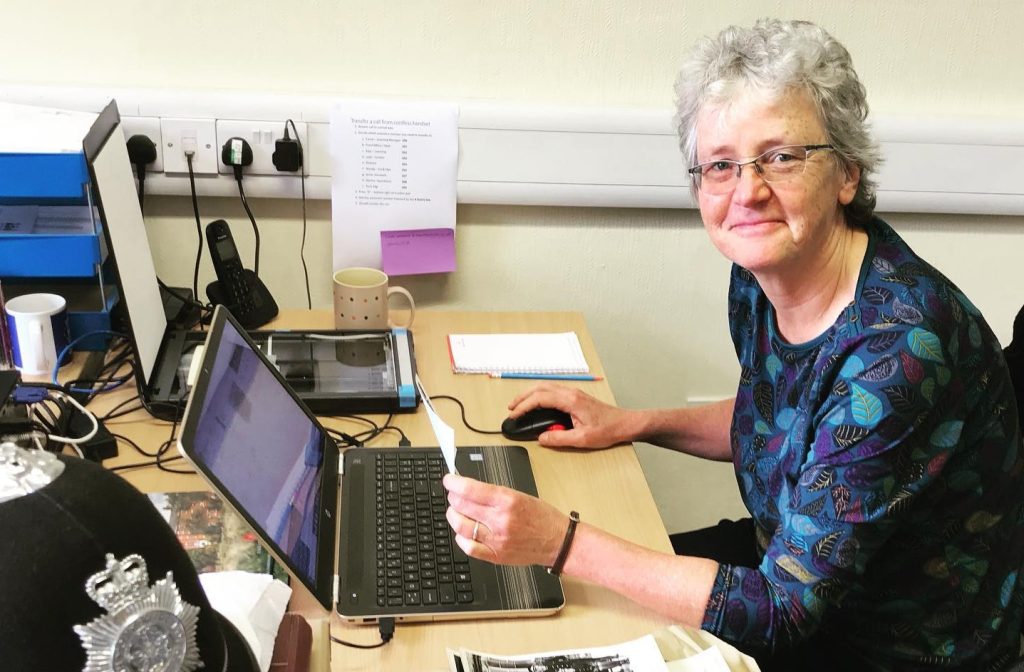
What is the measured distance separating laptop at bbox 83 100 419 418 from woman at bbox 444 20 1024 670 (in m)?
0.40

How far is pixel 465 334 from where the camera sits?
1.60 meters

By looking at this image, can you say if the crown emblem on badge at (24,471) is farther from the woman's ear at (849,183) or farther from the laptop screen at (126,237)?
the woman's ear at (849,183)

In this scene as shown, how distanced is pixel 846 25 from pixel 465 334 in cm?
91

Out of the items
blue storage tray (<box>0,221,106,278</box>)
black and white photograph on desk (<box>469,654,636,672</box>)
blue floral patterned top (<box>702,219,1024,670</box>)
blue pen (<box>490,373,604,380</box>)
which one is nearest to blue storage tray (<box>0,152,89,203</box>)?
blue storage tray (<box>0,221,106,278</box>)

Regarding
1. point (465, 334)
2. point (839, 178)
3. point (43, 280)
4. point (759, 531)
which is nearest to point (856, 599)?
point (759, 531)

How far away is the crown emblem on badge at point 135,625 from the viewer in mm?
451

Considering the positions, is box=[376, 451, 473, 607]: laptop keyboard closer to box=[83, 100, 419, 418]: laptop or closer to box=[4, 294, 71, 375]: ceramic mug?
box=[83, 100, 419, 418]: laptop

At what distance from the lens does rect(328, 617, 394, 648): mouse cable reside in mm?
901

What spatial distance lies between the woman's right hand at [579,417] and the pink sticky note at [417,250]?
48cm

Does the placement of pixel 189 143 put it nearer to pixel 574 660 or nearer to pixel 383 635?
pixel 383 635

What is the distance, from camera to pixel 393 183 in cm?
164

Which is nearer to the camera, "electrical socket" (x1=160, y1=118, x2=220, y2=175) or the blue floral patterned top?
the blue floral patterned top

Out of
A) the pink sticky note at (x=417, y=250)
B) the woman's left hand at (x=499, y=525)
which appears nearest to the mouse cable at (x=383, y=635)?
the woman's left hand at (x=499, y=525)

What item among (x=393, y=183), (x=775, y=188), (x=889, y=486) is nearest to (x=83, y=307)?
(x=393, y=183)
